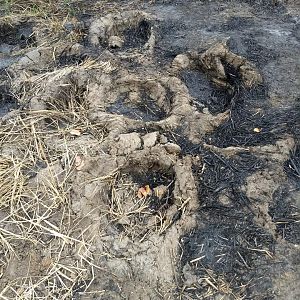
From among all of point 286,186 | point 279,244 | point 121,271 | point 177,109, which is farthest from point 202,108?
point 121,271

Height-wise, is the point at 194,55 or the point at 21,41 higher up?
the point at 194,55

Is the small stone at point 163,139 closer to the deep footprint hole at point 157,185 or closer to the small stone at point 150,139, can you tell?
the small stone at point 150,139

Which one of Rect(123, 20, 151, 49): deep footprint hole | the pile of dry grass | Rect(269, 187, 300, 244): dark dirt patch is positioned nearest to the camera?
the pile of dry grass

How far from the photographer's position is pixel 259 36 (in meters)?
4.67

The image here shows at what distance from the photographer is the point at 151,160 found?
3336 mm

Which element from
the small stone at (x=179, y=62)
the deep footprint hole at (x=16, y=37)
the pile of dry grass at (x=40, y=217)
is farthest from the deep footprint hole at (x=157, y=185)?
the deep footprint hole at (x=16, y=37)

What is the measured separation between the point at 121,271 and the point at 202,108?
5.59 ft

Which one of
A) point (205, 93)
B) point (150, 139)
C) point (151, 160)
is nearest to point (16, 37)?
point (205, 93)

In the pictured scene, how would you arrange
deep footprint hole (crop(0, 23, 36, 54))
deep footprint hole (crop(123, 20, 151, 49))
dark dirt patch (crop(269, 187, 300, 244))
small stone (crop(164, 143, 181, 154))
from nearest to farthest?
dark dirt patch (crop(269, 187, 300, 244)) → small stone (crop(164, 143, 181, 154)) → deep footprint hole (crop(123, 20, 151, 49)) → deep footprint hole (crop(0, 23, 36, 54))

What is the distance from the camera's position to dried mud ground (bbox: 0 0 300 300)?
270cm

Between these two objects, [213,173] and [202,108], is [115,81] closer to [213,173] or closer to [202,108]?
[202,108]

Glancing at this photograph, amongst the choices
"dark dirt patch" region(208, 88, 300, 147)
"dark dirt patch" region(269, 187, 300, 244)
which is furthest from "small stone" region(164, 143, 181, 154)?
"dark dirt patch" region(269, 187, 300, 244)

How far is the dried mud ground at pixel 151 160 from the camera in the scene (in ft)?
8.86

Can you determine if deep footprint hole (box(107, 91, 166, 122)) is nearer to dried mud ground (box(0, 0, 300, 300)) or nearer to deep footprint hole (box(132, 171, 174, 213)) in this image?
dried mud ground (box(0, 0, 300, 300))
